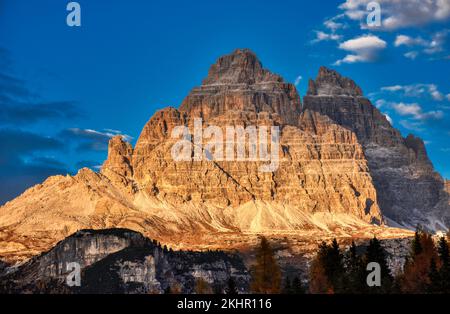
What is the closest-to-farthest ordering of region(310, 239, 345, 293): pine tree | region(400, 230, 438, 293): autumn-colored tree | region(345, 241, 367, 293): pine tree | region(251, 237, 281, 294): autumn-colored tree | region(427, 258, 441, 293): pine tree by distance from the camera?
1. region(427, 258, 441, 293): pine tree
2. region(345, 241, 367, 293): pine tree
3. region(400, 230, 438, 293): autumn-colored tree
4. region(251, 237, 281, 294): autumn-colored tree
5. region(310, 239, 345, 293): pine tree

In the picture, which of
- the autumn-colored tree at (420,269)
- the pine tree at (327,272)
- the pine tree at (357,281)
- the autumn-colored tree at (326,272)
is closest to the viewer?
the pine tree at (357,281)

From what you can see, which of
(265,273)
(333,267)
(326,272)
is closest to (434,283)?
(333,267)

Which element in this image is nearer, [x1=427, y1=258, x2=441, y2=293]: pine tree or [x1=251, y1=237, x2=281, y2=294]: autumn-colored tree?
[x1=427, y1=258, x2=441, y2=293]: pine tree

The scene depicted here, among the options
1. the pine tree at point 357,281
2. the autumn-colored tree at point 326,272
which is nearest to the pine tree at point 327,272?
the autumn-colored tree at point 326,272

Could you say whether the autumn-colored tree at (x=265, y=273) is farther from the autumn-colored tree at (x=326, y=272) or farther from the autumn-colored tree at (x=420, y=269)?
the autumn-colored tree at (x=420, y=269)

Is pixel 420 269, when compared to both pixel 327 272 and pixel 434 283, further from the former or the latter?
pixel 434 283

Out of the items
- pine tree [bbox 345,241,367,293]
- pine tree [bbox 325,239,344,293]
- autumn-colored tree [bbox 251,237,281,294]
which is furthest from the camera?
pine tree [bbox 325,239,344,293]

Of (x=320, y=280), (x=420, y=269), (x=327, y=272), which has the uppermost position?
(x=327, y=272)

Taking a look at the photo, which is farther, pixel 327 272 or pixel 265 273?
pixel 327 272

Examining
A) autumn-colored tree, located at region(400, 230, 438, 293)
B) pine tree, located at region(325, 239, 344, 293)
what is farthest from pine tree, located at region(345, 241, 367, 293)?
autumn-colored tree, located at region(400, 230, 438, 293)

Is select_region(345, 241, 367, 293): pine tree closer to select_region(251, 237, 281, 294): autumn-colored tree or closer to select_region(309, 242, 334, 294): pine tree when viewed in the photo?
select_region(309, 242, 334, 294): pine tree
